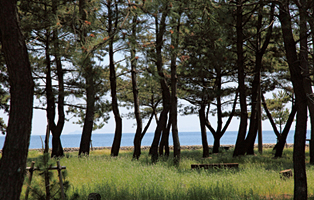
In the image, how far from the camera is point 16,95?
13.7ft

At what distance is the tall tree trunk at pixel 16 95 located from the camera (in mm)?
4059

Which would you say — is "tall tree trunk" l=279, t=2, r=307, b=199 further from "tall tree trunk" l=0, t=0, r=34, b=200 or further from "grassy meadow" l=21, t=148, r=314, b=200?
"tall tree trunk" l=0, t=0, r=34, b=200

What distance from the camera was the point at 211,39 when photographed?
1402 centimetres

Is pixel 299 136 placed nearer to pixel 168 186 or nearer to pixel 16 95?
pixel 168 186

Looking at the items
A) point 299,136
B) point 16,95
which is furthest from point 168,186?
point 16,95

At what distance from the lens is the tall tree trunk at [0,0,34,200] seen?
160 inches

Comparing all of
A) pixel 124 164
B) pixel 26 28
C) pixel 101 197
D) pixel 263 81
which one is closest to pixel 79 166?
pixel 124 164

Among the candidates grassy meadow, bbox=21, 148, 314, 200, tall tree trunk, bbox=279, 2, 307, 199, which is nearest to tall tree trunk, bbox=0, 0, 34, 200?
grassy meadow, bbox=21, 148, 314, 200

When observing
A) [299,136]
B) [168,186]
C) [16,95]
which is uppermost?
[16,95]

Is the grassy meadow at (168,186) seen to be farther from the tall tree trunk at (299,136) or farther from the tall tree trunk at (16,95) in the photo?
the tall tree trunk at (16,95)

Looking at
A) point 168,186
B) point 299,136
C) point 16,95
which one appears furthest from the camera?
point 168,186

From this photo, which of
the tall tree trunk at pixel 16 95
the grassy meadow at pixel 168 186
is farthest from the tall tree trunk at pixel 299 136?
the tall tree trunk at pixel 16 95

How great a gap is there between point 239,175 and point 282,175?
1249 mm

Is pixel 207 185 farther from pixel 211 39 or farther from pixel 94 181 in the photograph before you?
pixel 211 39
